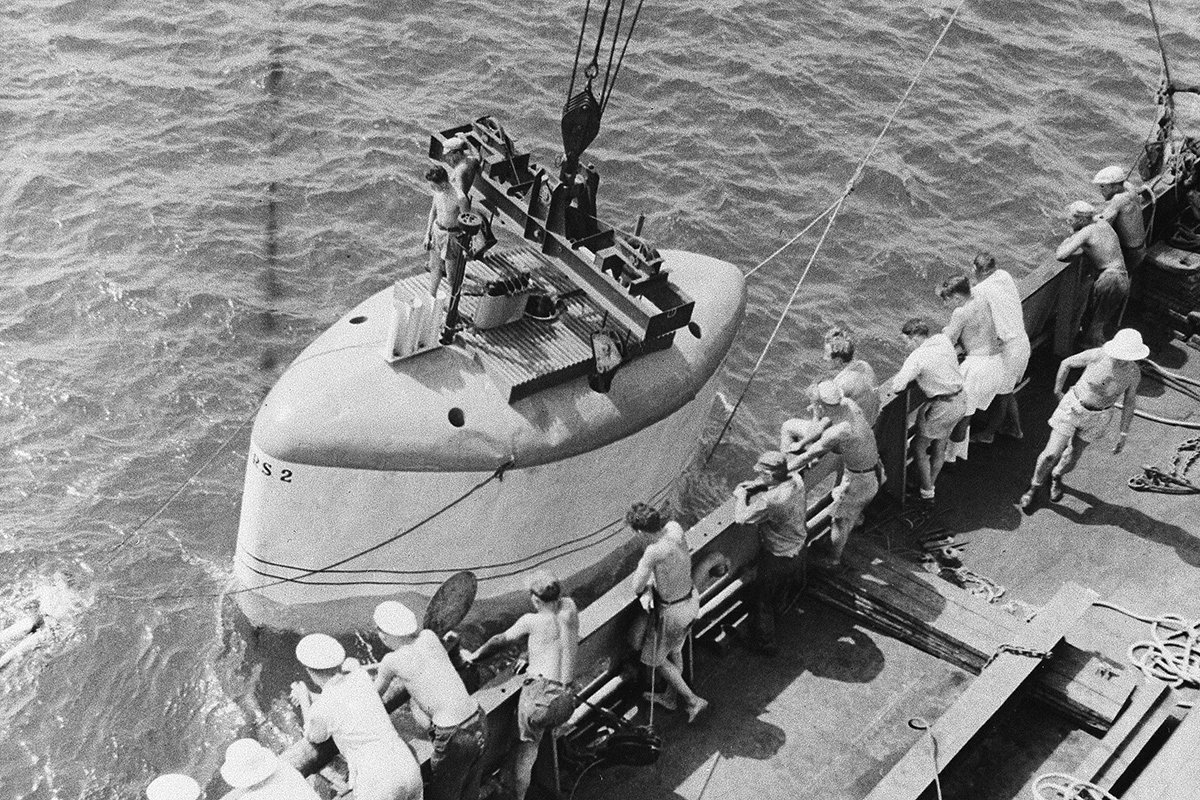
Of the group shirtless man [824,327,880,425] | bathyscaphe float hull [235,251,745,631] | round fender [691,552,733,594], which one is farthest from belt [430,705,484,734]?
bathyscaphe float hull [235,251,745,631]

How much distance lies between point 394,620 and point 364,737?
0.97m

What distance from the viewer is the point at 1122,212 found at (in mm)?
14203

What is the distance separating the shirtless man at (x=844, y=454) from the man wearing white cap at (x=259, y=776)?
4.51m

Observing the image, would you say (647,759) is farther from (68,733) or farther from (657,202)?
(657,202)

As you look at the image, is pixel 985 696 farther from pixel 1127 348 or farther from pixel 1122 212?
pixel 1122 212

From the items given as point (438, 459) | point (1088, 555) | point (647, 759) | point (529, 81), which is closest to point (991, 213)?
point (529, 81)

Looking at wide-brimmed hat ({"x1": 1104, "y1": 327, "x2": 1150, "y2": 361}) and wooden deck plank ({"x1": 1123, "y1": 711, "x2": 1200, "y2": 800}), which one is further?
wide-brimmed hat ({"x1": 1104, "y1": 327, "x2": 1150, "y2": 361})

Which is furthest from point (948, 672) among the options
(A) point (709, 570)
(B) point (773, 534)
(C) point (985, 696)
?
(A) point (709, 570)

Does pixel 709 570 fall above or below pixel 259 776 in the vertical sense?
below

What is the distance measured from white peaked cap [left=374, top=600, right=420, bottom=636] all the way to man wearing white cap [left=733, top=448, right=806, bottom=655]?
2578 mm

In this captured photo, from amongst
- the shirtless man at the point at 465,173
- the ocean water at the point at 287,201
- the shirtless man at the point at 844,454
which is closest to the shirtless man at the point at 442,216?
the shirtless man at the point at 465,173

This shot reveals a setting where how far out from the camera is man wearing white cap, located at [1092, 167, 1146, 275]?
1412 cm

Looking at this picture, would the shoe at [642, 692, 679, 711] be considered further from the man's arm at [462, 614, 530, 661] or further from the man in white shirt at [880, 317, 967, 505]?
the man in white shirt at [880, 317, 967, 505]

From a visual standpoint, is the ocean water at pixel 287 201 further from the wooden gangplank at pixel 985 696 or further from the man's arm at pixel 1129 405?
the wooden gangplank at pixel 985 696
